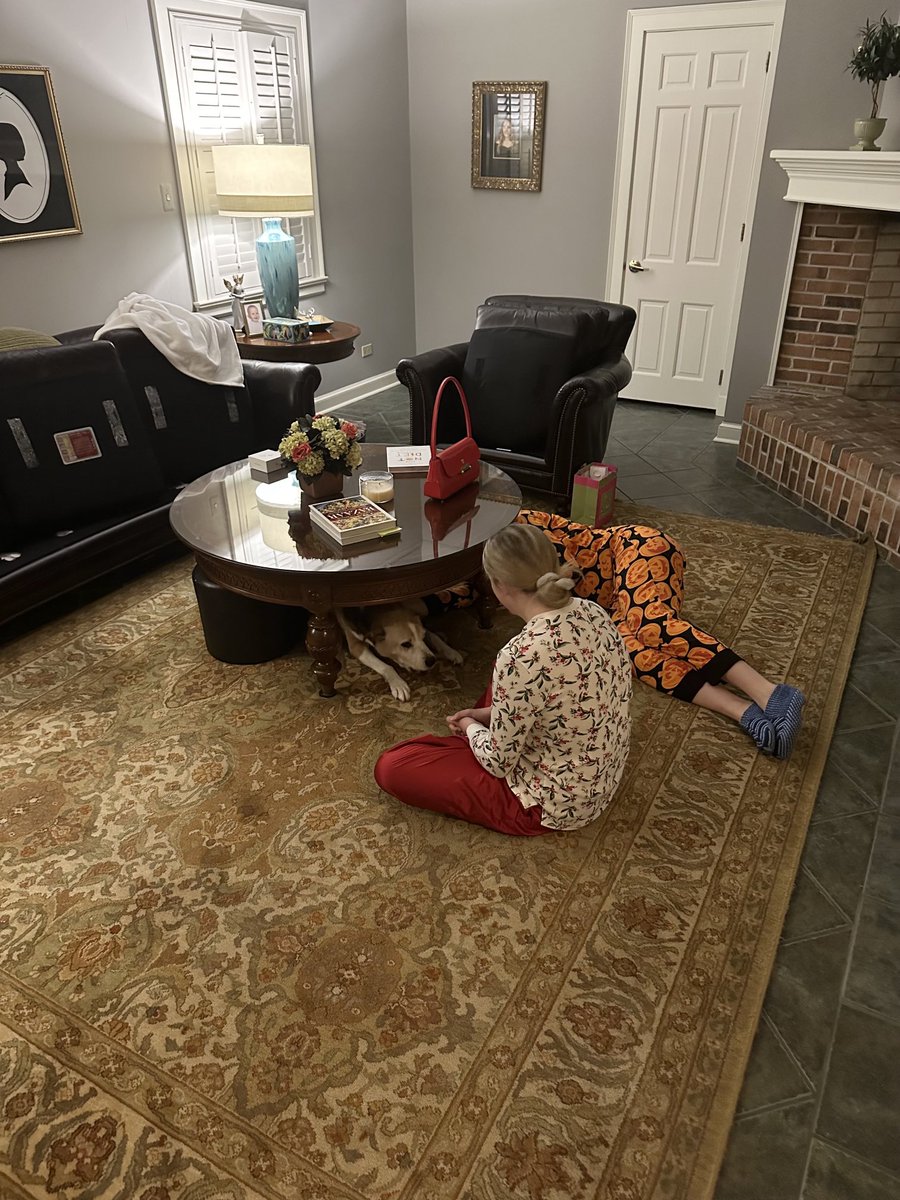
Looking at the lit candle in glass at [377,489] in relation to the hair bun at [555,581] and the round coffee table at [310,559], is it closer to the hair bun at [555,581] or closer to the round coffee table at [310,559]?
the round coffee table at [310,559]

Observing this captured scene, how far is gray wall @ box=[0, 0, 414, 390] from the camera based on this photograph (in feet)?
12.7

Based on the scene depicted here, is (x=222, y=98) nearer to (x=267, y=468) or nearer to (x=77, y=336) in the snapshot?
(x=77, y=336)

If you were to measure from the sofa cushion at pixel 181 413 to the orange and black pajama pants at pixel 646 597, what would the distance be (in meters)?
1.59

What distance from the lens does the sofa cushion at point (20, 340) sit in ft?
11.1

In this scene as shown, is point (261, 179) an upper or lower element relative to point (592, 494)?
upper

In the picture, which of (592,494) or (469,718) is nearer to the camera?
(469,718)

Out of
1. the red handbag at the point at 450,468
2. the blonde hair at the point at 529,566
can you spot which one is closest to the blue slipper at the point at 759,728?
the blonde hair at the point at 529,566

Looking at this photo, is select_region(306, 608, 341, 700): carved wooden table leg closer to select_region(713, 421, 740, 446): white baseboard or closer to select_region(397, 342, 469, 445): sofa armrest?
select_region(397, 342, 469, 445): sofa armrest

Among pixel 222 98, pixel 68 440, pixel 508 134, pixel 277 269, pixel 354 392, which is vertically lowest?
pixel 354 392

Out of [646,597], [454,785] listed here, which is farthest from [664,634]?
[454,785]

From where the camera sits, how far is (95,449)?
3400 mm

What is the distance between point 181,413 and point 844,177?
341cm

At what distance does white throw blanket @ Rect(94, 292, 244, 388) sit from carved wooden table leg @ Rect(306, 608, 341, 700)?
175cm

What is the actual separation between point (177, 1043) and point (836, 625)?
261cm
